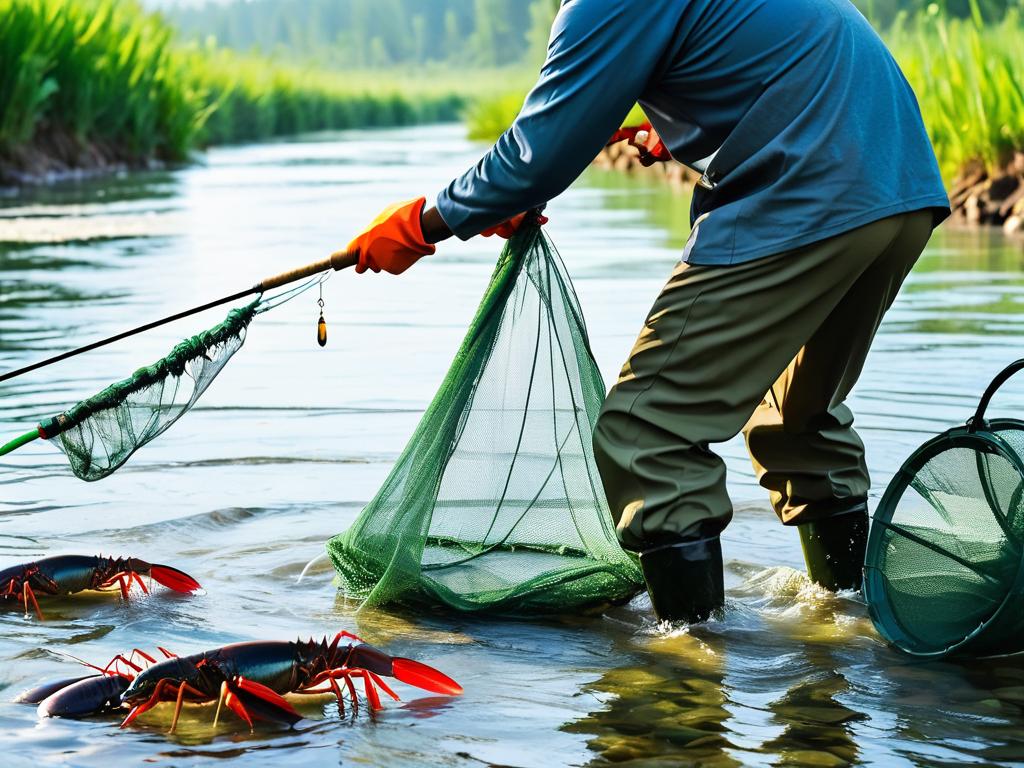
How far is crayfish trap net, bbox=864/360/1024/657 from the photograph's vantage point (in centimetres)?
332

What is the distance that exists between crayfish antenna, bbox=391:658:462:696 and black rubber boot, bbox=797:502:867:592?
3.89 feet

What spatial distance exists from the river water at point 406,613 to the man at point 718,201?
384mm

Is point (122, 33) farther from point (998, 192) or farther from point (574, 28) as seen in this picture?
point (574, 28)

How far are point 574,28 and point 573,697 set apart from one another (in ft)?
4.54

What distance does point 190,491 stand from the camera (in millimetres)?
5090

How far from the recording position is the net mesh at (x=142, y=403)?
3918 mm

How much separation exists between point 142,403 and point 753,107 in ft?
5.55

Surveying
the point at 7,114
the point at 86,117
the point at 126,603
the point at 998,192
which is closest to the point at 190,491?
the point at 126,603

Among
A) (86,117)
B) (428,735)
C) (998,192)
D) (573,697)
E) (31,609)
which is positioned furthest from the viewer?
(86,117)

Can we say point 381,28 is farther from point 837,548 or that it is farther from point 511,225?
point 837,548

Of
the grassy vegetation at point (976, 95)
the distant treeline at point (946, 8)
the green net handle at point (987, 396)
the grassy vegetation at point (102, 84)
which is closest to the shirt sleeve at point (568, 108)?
the green net handle at point (987, 396)

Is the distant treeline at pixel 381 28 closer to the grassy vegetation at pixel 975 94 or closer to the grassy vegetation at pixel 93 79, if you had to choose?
the grassy vegetation at pixel 93 79

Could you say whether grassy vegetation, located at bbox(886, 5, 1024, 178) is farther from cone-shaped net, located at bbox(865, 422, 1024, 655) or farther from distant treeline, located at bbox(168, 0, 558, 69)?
distant treeline, located at bbox(168, 0, 558, 69)

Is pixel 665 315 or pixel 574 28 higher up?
pixel 574 28
